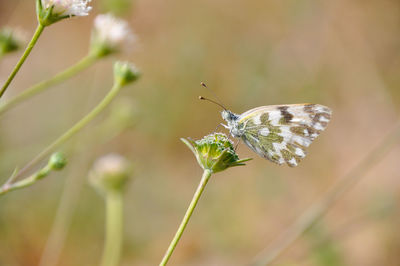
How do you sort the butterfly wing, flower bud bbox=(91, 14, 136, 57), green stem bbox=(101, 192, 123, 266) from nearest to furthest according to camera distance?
green stem bbox=(101, 192, 123, 266) < the butterfly wing < flower bud bbox=(91, 14, 136, 57)

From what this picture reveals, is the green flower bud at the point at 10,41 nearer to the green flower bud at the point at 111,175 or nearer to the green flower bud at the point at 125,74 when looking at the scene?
the green flower bud at the point at 125,74

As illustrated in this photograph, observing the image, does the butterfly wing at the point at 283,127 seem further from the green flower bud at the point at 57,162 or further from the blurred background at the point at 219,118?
the blurred background at the point at 219,118

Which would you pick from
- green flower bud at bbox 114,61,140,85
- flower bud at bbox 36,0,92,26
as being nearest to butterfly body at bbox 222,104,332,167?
green flower bud at bbox 114,61,140,85

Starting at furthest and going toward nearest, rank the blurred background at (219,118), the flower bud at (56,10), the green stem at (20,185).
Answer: the blurred background at (219,118) → the flower bud at (56,10) → the green stem at (20,185)


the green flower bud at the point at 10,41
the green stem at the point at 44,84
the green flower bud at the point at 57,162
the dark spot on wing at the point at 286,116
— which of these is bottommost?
the green flower bud at the point at 57,162

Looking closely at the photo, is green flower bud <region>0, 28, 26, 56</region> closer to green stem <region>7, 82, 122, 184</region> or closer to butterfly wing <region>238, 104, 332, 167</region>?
green stem <region>7, 82, 122, 184</region>

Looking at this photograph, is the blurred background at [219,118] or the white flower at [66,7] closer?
the white flower at [66,7]

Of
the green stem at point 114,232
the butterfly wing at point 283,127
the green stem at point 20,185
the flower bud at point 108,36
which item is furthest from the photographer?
the flower bud at point 108,36

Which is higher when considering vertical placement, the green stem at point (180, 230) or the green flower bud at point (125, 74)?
the green flower bud at point (125, 74)

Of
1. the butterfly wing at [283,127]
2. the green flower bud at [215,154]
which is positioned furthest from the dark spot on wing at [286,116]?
the green flower bud at [215,154]
